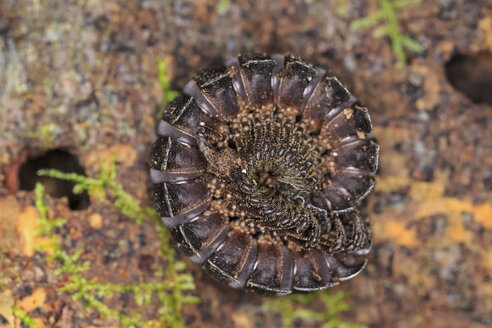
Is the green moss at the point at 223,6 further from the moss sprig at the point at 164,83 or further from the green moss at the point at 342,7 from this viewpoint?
the green moss at the point at 342,7

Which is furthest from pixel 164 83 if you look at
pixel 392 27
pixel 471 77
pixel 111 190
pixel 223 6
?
pixel 471 77

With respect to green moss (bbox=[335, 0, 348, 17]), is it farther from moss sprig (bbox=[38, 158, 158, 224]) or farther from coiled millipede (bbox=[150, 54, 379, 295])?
moss sprig (bbox=[38, 158, 158, 224])

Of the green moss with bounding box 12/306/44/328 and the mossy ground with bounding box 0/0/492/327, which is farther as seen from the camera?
the mossy ground with bounding box 0/0/492/327

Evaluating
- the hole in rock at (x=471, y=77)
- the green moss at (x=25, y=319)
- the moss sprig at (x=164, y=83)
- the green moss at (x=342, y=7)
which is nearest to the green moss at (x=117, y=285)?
the green moss at (x=25, y=319)

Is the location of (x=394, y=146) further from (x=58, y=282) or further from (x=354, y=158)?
(x=58, y=282)

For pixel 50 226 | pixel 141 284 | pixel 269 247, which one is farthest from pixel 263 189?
pixel 50 226

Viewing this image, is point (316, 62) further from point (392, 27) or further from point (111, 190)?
point (111, 190)

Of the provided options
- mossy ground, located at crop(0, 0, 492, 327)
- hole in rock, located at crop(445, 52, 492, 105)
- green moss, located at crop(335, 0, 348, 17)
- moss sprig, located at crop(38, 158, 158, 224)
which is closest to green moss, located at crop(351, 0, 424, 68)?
mossy ground, located at crop(0, 0, 492, 327)
